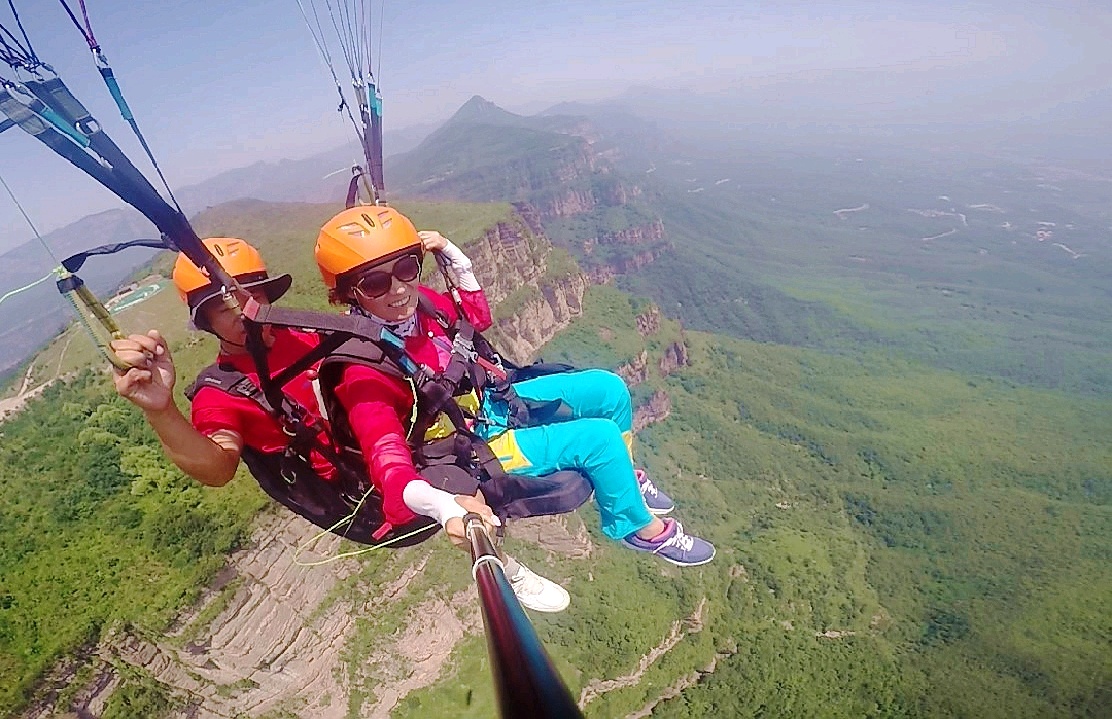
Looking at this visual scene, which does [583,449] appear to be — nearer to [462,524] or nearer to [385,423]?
[385,423]

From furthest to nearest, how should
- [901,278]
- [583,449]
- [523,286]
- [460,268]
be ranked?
[901,278] < [523,286] < [460,268] < [583,449]

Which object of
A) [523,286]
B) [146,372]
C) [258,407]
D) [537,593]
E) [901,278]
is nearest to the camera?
[146,372]

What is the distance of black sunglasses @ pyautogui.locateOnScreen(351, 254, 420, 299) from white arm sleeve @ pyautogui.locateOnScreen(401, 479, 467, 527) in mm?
1402

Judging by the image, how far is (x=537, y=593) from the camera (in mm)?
4488

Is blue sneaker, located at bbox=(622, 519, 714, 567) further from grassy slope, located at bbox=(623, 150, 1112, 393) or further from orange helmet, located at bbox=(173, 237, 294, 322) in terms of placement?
grassy slope, located at bbox=(623, 150, 1112, 393)

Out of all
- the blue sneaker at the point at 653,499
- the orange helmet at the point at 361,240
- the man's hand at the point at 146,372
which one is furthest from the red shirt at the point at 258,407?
the blue sneaker at the point at 653,499

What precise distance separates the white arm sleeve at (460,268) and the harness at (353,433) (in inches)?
14.4

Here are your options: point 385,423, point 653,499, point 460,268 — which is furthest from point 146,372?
point 653,499

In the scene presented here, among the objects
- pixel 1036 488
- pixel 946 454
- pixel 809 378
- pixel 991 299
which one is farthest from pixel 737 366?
pixel 991 299

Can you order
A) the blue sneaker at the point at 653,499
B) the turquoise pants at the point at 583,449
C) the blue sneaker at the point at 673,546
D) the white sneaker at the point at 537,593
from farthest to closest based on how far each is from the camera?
the blue sneaker at the point at 653,499 < the blue sneaker at the point at 673,546 < the turquoise pants at the point at 583,449 < the white sneaker at the point at 537,593

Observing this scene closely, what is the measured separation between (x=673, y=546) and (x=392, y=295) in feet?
10.8

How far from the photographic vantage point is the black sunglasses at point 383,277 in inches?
147

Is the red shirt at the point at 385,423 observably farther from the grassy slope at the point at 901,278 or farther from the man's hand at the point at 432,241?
the grassy slope at the point at 901,278

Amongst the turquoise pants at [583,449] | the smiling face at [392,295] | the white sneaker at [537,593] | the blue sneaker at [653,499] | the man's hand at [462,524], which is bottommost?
the blue sneaker at [653,499]
